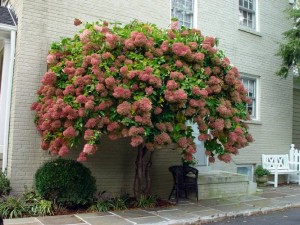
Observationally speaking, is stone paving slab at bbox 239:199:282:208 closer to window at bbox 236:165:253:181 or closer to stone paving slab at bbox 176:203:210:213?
stone paving slab at bbox 176:203:210:213

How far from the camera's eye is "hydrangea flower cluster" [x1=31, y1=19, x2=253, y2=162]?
257 inches

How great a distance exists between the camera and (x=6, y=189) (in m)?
7.45

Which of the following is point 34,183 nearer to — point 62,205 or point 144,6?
point 62,205

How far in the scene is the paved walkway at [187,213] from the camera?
6.68 metres

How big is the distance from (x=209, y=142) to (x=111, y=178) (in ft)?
8.89

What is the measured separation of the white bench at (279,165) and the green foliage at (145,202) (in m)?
5.35

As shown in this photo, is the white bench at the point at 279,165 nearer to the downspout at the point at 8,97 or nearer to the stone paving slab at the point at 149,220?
the stone paving slab at the point at 149,220

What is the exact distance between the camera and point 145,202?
26.5 feet

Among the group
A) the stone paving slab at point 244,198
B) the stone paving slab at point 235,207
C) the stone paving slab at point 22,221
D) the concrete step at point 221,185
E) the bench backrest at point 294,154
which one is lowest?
the stone paving slab at point 22,221

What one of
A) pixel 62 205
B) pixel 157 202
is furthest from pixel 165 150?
pixel 62 205

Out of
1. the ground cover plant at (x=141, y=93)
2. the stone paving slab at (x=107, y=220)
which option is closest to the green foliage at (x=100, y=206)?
the stone paving slab at (x=107, y=220)

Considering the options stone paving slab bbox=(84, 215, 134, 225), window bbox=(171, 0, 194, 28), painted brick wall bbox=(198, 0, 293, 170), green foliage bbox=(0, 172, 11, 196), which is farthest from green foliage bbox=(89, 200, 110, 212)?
window bbox=(171, 0, 194, 28)

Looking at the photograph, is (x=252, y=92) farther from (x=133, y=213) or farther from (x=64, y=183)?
(x=64, y=183)

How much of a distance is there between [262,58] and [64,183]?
844 cm
